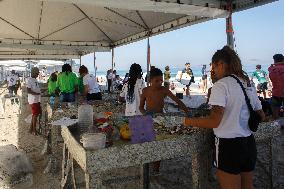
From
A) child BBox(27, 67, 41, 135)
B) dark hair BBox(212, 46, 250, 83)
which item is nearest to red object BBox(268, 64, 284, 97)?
dark hair BBox(212, 46, 250, 83)

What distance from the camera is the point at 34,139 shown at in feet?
21.4

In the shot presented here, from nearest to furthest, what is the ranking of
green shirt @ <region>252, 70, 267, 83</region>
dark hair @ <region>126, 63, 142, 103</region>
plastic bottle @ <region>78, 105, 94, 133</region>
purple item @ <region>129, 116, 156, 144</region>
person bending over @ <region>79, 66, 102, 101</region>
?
purple item @ <region>129, 116, 156, 144</region>
plastic bottle @ <region>78, 105, 94, 133</region>
dark hair @ <region>126, 63, 142, 103</region>
person bending over @ <region>79, 66, 102, 101</region>
green shirt @ <region>252, 70, 267, 83</region>

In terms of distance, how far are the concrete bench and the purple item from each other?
230cm

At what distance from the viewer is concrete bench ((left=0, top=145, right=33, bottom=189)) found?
12.8ft

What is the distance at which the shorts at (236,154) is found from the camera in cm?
224

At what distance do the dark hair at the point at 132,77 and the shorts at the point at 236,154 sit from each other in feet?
7.68

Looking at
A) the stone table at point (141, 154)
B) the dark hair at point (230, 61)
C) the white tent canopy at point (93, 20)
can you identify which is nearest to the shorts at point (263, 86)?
the white tent canopy at point (93, 20)

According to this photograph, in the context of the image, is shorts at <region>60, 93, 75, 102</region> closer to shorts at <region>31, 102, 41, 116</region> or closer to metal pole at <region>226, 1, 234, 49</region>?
shorts at <region>31, 102, 41, 116</region>

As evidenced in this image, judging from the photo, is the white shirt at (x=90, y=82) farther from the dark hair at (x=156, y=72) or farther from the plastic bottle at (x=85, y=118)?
the plastic bottle at (x=85, y=118)

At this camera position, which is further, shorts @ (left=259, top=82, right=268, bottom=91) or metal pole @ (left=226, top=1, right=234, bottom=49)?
shorts @ (left=259, top=82, right=268, bottom=91)

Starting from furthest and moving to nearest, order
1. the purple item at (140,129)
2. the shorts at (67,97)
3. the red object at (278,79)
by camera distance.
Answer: the shorts at (67,97) < the red object at (278,79) < the purple item at (140,129)

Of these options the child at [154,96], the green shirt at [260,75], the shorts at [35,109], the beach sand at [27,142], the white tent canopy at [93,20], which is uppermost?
the white tent canopy at [93,20]

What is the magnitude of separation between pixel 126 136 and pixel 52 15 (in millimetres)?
5733

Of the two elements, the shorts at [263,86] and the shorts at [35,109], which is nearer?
the shorts at [35,109]
